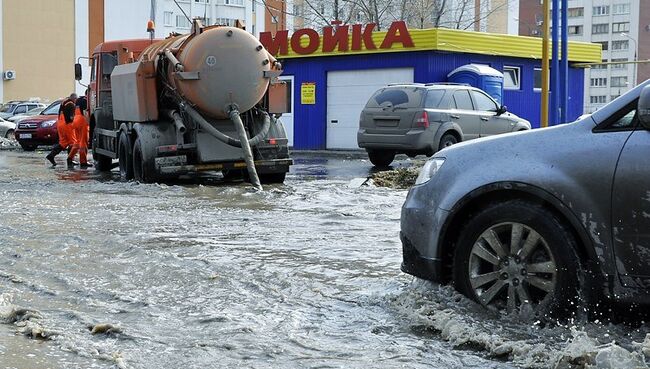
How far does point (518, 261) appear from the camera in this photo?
209 inches

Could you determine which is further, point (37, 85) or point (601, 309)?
point (37, 85)

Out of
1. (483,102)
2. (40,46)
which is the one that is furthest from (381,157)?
(40,46)

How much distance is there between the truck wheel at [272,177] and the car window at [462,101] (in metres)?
5.26

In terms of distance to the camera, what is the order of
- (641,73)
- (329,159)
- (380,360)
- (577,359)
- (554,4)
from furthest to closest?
(641,73) < (329,159) < (554,4) < (380,360) < (577,359)

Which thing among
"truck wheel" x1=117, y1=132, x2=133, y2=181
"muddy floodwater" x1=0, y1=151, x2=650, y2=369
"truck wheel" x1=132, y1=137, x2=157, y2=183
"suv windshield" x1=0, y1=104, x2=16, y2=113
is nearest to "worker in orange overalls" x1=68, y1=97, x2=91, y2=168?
"truck wheel" x1=117, y1=132, x2=133, y2=181

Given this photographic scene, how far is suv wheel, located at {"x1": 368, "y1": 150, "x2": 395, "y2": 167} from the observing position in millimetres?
20891

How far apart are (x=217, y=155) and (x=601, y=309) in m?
11.0

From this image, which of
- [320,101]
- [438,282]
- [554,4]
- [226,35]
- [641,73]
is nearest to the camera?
[438,282]

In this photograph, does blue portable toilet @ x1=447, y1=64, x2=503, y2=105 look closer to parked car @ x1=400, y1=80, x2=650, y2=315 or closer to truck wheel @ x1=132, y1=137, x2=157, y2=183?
truck wheel @ x1=132, y1=137, x2=157, y2=183

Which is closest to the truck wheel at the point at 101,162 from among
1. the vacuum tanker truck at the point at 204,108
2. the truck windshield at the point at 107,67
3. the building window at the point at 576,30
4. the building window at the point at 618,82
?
the truck windshield at the point at 107,67

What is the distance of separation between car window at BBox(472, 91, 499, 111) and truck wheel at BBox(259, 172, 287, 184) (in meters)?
6.03

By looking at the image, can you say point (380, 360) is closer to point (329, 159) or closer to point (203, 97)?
point (203, 97)

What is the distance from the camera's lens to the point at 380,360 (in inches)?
191

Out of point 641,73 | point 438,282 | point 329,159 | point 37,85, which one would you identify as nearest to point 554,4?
point 329,159
